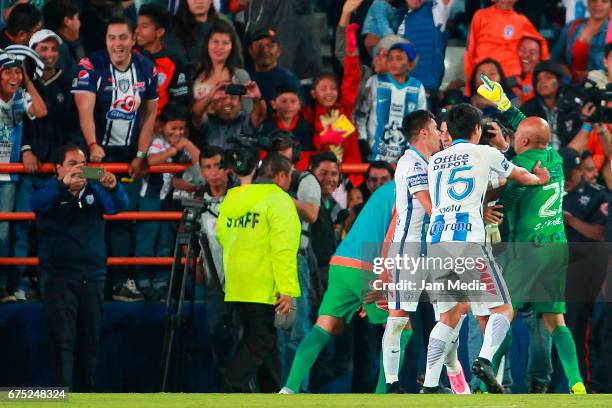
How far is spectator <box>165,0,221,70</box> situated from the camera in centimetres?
1317

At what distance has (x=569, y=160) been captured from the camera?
488 inches

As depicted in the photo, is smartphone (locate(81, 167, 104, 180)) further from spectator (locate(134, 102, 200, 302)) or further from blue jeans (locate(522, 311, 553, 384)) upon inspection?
blue jeans (locate(522, 311, 553, 384))

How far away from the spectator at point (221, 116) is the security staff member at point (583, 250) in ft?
9.55

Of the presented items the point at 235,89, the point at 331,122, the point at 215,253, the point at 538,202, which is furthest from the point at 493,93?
the point at 331,122

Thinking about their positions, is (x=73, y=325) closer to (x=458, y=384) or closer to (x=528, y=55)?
(x=458, y=384)

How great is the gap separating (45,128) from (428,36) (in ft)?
14.1

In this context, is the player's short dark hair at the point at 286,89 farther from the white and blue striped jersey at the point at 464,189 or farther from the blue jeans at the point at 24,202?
the white and blue striped jersey at the point at 464,189

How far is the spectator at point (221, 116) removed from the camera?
12.2 meters

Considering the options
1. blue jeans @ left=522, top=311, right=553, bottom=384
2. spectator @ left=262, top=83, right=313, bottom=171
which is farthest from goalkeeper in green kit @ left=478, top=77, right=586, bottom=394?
spectator @ left=262, top=83, right=313, bottom=171

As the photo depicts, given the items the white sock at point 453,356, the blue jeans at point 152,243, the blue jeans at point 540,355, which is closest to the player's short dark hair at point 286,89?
the blue jeans at point 152,243

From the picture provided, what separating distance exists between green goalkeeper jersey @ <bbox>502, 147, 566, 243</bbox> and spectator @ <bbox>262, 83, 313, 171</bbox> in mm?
2714

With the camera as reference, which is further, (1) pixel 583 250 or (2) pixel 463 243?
(1) pixel 583 250

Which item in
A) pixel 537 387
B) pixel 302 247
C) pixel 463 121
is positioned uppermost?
pixel 463 121

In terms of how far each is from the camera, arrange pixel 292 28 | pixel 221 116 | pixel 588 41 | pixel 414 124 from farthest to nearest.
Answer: pixel 588 41 → pixel 292 28 → pixel 221 116 → pixel 414 124
